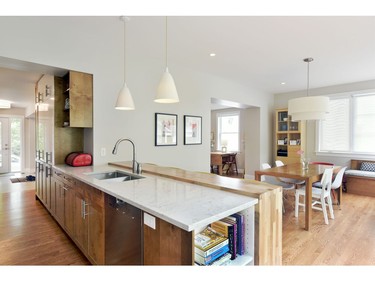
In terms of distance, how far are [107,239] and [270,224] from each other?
4.24ft

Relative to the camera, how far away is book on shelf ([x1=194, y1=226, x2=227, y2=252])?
1.30 metres

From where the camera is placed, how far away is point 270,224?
1.55 metres

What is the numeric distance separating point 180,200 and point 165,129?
267cm

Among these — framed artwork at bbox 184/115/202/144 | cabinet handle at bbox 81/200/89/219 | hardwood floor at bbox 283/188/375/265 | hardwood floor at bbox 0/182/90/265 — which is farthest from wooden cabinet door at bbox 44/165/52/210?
hardwood floor at bbox 283/188/375/265

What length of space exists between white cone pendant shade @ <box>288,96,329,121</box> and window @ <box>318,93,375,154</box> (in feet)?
8.74

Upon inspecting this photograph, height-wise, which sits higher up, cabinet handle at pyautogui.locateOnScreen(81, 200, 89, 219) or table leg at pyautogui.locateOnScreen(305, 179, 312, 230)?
cabinet handle at pyautogui.locateOnScreen(81, 200, 89, 219)

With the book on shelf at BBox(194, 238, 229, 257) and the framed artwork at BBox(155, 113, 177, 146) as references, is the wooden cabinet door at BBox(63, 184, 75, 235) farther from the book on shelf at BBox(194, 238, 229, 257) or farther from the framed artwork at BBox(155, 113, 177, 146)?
the book on shelf at BBox(194, 238, 229, 257)

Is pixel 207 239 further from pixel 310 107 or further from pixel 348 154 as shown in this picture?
pixel 348 154

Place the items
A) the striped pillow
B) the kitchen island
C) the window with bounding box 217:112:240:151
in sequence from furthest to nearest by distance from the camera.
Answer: the window with bounding box 217:112:240:151, the striped pillow, the kitchen island

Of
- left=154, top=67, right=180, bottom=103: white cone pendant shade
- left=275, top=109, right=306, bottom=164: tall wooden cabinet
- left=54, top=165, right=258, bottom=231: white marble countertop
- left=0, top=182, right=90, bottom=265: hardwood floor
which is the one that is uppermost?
left=154, top=67, right=180, bottom=103: white cone pendant shade

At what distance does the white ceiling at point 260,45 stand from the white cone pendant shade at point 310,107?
0.77m

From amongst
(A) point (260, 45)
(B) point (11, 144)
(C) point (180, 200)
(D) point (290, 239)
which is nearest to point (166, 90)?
(C) point (180, 200)
